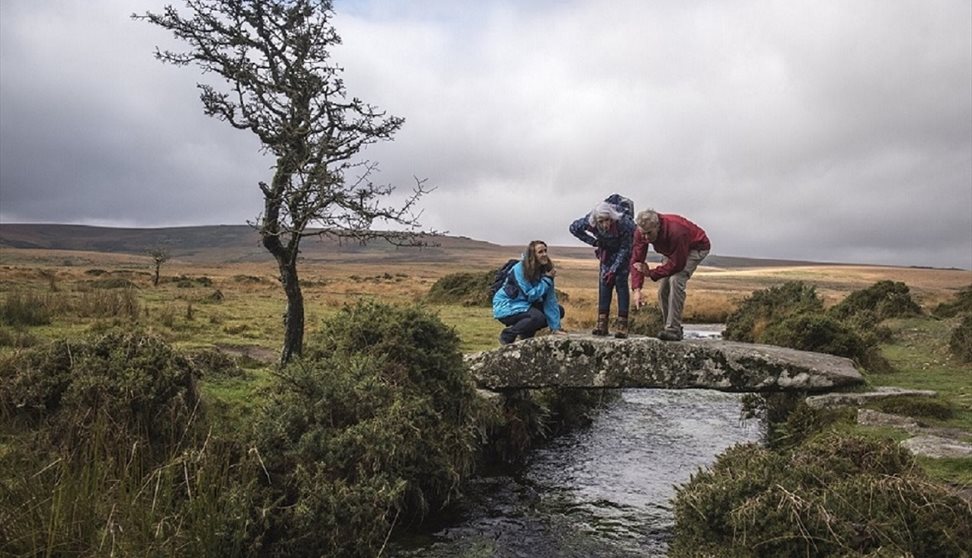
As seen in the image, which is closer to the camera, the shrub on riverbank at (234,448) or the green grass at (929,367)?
the shrub on riverbank at (234,448)

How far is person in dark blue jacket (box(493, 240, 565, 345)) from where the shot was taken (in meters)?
10.7

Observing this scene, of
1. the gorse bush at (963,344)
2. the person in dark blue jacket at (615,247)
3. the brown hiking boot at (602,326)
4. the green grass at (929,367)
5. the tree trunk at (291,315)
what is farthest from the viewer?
the gorse bush at (963,344)

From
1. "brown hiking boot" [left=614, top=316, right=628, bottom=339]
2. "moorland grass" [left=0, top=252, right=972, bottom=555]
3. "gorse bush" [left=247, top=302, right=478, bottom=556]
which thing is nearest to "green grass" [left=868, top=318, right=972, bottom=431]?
"moorland grass" [left=0, top=252, right=972, bottom=555]

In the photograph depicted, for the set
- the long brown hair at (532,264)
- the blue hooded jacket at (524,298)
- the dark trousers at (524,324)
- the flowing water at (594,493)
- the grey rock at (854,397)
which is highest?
the long brown hair at (532,264)

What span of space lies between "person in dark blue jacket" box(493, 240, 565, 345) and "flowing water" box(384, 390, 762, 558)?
6.45 feet

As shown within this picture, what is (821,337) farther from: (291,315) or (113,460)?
(113,460)

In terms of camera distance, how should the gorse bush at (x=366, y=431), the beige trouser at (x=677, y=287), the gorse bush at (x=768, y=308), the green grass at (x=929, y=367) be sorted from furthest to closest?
the gorse bush at (x=768, y=308) → the beige trouser at (x=677, y=287) → the green grass at (x=929, y=367) → the gorse bush at (x=366, y=431)

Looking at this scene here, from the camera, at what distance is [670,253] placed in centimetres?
964

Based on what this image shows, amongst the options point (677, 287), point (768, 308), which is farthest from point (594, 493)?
point (768, 308)

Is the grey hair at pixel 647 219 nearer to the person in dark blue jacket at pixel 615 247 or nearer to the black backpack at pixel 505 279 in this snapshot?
the person in dark blue jacket at pixel 615 247

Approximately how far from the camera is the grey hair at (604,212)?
9930 mm

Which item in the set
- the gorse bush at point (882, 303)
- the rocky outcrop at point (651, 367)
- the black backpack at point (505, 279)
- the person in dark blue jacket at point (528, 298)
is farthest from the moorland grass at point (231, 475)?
the gorse bush at point (882, 303)

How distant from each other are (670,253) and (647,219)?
760 millimetres

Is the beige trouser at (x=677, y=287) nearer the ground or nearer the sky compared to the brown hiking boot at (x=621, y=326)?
nearer the sky
